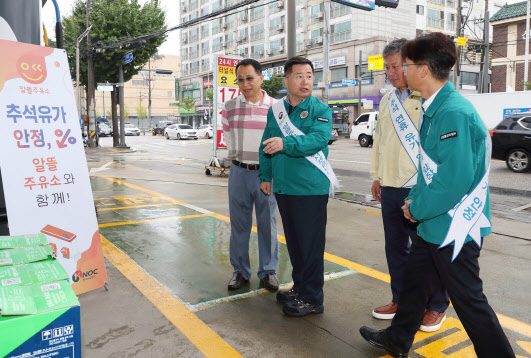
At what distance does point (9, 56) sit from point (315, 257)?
8.17ft

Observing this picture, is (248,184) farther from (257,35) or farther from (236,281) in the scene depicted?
(257,35)

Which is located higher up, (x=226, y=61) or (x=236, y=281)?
(x=226, y=61)

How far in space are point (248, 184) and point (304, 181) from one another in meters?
0.77

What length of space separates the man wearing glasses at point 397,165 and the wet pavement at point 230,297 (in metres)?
0.18

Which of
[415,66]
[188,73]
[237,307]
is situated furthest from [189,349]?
[188,73]

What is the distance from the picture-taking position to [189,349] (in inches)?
108

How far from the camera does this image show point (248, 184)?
12.4 feet

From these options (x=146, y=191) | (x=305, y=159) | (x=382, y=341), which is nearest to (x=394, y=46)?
(x=305, y=159)

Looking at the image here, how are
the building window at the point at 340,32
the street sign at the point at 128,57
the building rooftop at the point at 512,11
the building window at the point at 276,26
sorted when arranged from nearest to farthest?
the street sign at the point at 128,57 < the building rooftop at the point at 512,11 < the building window at the point at 340,32 < the building window at the point at 276,26

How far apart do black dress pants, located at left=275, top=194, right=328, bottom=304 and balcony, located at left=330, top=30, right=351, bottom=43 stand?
129 ft

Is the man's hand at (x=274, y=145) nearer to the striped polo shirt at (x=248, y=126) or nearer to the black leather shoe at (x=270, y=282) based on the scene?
the striped polo shirt at (x=248, y=126)

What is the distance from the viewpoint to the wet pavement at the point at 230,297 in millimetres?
2814

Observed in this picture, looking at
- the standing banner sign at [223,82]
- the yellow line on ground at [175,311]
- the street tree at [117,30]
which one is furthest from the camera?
the street tree at [117,30]

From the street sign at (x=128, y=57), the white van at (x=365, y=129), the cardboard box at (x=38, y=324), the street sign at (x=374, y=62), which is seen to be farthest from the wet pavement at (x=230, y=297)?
the street sign at (x=374, y=62)
